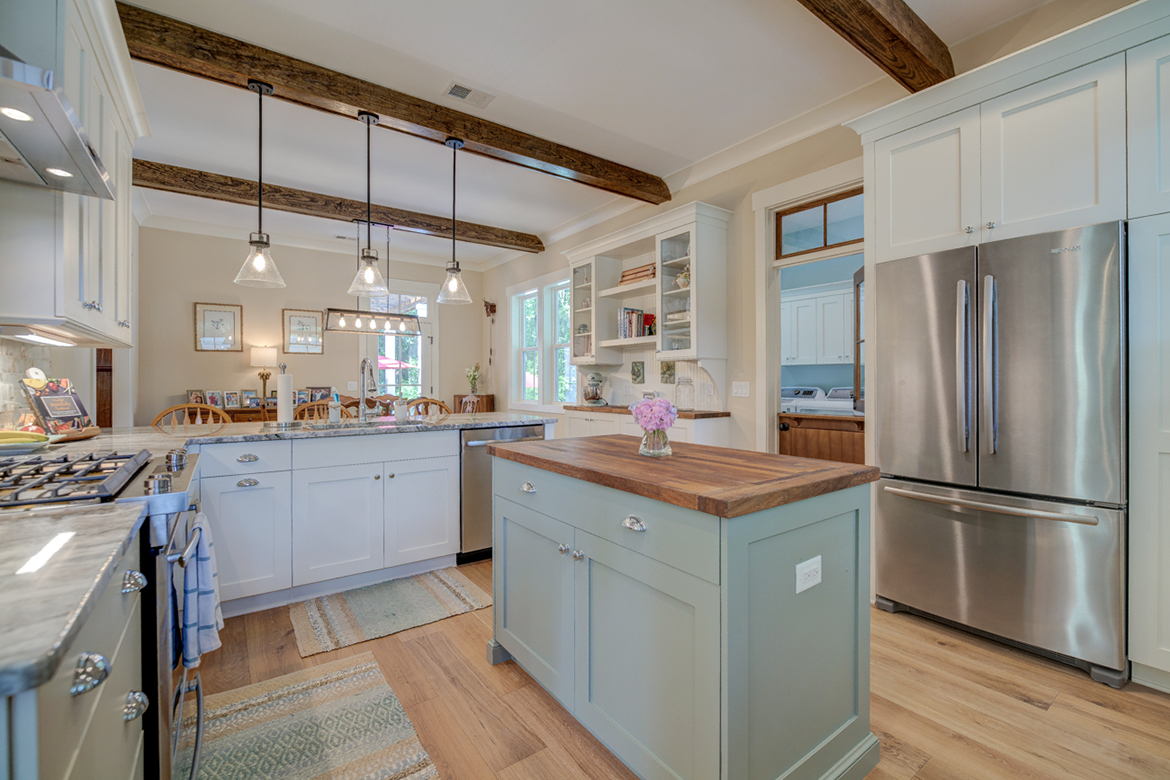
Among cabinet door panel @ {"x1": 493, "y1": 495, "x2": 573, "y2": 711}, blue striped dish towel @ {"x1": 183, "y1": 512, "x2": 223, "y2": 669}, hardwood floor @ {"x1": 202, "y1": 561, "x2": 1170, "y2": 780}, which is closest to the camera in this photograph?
blue striped dish towel @ {"x1": 183, "y1": 512, "x2": 223, "y2": 669}

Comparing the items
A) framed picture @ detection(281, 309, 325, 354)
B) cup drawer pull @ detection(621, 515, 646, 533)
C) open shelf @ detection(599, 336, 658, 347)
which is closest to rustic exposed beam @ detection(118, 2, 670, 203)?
open shelf @ detection(599, 336, 658, 347)

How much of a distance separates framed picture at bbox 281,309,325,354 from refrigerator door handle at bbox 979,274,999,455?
20.2ft

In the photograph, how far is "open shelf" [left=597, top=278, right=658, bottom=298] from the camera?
14.2ft

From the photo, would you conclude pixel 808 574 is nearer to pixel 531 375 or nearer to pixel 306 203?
→ pixel 306 203

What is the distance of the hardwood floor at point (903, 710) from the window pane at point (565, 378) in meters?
3.63

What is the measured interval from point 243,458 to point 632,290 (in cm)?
320

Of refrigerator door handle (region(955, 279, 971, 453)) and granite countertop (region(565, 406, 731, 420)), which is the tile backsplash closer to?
granite countertop (region(565, 406, 731, 420))

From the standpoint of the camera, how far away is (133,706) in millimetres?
994

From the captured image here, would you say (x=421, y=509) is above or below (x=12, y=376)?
below

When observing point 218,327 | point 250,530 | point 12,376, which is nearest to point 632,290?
point 250,530

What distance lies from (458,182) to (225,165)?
1.85m

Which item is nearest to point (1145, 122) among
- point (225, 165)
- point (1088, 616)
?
point (1088, 616)

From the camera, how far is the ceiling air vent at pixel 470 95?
3.10 m

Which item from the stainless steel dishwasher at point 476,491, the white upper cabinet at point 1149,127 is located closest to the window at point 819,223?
the white upper cabinet at point 1149,127
